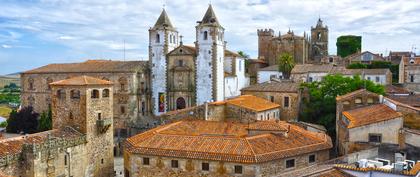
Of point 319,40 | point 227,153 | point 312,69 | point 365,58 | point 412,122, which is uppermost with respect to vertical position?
point 319,40

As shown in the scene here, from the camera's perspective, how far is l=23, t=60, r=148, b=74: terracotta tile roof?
53.1m

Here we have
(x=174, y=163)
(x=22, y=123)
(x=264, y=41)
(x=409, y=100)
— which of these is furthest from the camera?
(x=264, y=41)

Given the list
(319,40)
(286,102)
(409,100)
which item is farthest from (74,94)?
(319,40)

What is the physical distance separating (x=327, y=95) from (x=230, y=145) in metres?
22.0

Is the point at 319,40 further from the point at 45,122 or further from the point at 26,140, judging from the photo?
the point at 26,140

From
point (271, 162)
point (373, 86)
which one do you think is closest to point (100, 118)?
point (271, 162)

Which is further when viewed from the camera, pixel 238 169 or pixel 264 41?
pixel 264 41

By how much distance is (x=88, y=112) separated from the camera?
3123cm

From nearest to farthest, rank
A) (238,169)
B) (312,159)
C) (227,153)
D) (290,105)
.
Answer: (238,169)
(227,153)
(312,159)
(290,105)

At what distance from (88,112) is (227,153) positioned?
11.6 metres

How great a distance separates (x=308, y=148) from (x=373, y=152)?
4.10 m

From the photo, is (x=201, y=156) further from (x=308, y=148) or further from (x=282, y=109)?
(x=282, y=109)

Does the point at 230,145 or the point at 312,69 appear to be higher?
the point at 312,69

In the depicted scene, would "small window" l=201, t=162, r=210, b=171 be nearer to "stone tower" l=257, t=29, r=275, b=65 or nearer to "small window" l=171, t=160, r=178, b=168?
"small window" l=171, t=160, r=178, b=168
